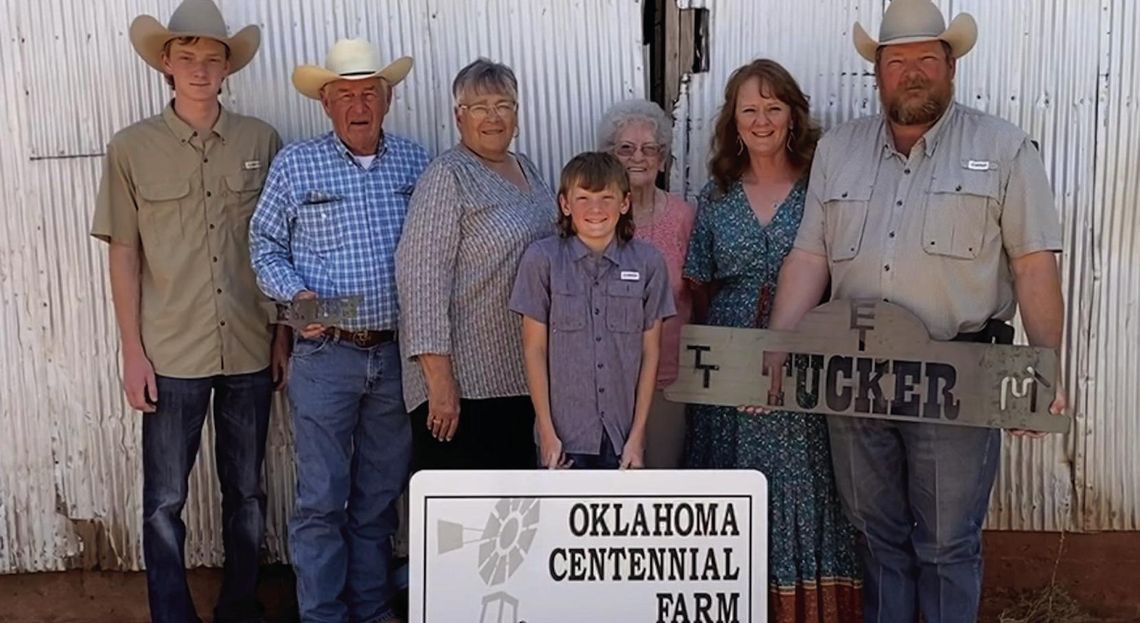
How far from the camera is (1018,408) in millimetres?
2949

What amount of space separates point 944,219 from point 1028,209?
218 millimetres

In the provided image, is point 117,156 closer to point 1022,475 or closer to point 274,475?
point 274,475

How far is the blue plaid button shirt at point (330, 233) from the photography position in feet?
11.0

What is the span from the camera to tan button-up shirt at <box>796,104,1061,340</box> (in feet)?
9.83

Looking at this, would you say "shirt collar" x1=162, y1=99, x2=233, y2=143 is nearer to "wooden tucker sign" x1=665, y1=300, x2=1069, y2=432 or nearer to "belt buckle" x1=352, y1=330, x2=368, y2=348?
"belt buckle" x1=352, y1=330, x2=368, y2=348

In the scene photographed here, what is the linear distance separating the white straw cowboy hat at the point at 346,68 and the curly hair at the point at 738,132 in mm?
1063

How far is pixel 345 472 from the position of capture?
3.51 metres

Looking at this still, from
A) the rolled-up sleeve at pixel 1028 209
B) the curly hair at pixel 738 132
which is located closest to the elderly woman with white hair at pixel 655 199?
the curly hair at pixel 738 132

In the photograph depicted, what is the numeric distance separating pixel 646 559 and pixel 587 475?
0.31 metres

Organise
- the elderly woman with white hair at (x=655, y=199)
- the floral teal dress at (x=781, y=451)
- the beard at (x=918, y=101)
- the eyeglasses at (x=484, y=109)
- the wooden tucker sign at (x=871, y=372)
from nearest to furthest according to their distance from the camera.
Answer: the wooden tucker sign at (x=871, y=372)
the beard at (x=918, y=101)
the eyeglasses at (x=484, y=109)
the floral teal dress at (x=781, y=451)
the elderly woman with white hair at (x=655, y=199)

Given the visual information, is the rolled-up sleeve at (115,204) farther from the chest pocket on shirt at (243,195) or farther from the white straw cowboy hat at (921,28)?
the white straw cowboy hat at (921,28)

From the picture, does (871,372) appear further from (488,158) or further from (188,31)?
(188,31)

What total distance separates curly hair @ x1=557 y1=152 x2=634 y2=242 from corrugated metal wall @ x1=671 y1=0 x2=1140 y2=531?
844 mm

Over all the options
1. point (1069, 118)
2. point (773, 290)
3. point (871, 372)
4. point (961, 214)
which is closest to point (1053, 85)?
point (1069, 118)
